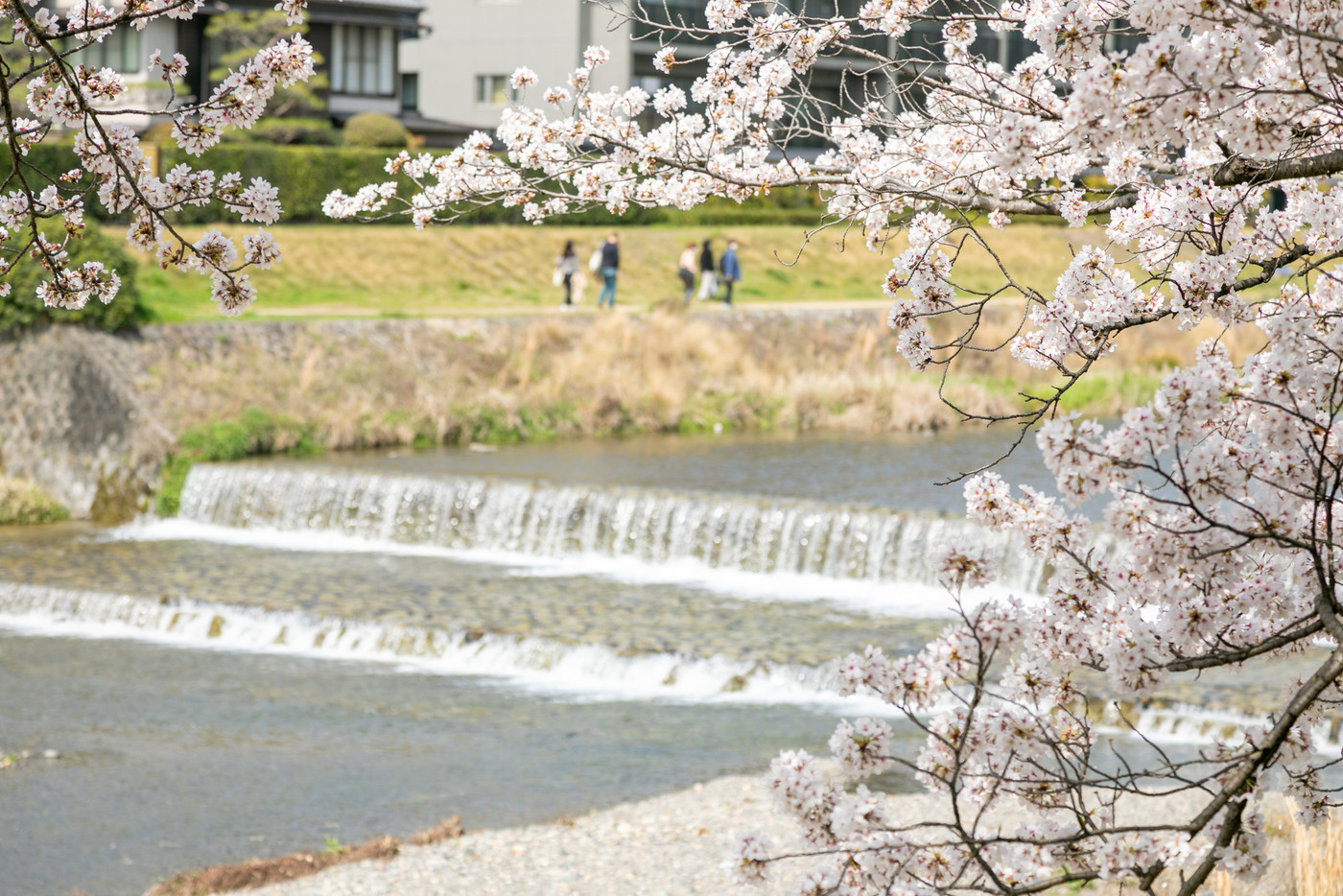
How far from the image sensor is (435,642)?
12.4m

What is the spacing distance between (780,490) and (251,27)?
22234 mm

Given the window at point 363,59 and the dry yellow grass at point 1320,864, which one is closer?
the dry yellow grass at point 1320,864

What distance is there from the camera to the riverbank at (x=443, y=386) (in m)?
19.0

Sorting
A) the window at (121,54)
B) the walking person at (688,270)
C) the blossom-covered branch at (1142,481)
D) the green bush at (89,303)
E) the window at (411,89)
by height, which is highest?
the blossom-covered branch at (1142,481)

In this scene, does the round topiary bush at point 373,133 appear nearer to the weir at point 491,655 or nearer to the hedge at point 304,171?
the hedge at point 304,171

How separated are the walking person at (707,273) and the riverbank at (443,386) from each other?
11.3 feet

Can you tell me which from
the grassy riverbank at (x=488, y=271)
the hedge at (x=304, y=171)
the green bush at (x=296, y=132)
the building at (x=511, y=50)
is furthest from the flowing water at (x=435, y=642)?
the building at (x=511, y=50)

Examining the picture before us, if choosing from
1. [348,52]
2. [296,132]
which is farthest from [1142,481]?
[348,52]

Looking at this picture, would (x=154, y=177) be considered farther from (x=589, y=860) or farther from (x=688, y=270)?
(x=688, y=270)

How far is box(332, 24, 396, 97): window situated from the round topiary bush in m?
5.52

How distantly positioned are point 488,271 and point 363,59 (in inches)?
484

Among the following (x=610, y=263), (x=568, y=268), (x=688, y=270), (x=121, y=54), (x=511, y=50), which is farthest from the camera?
(x=511, y=50)

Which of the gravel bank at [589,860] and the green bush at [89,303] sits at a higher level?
the gravel bank at [589,860]

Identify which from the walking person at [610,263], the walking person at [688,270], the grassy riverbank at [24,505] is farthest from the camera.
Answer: the walking person at [688,270]
